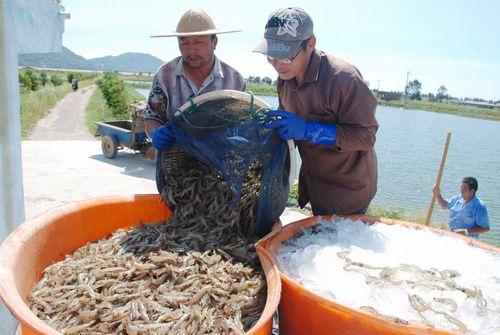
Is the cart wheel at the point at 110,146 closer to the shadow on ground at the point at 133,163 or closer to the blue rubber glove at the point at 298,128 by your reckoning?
the shadow on ground at the point at 133,163

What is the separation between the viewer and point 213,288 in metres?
2.30

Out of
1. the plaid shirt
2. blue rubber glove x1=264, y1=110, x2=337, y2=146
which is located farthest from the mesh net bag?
the plaid shirt

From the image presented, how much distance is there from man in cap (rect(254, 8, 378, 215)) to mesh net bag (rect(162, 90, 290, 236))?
0.15m

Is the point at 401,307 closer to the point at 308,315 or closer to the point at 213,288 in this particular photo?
the point at 308,315

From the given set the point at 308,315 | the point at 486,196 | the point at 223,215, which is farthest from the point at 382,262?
the point at 486,196

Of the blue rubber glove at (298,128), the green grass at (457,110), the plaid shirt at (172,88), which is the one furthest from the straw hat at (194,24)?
the green grass at (457,110)

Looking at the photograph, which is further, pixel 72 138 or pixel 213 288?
pixel 72 138

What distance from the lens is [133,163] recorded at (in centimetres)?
1322

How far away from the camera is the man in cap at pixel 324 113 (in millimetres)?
2863

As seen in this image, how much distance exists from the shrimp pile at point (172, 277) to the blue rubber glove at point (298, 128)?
494 millimetres

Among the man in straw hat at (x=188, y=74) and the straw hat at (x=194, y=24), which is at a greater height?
the straw hat at (x=194, y=24)

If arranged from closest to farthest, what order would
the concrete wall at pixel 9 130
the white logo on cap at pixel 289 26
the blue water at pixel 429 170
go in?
1. the white logo on cap at pixel 289 26
2. the concrete wall at pixel 9 130
3. the blue water at pixel 429 170

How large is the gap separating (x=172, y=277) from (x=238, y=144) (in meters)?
1.08

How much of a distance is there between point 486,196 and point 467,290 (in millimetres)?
19325
